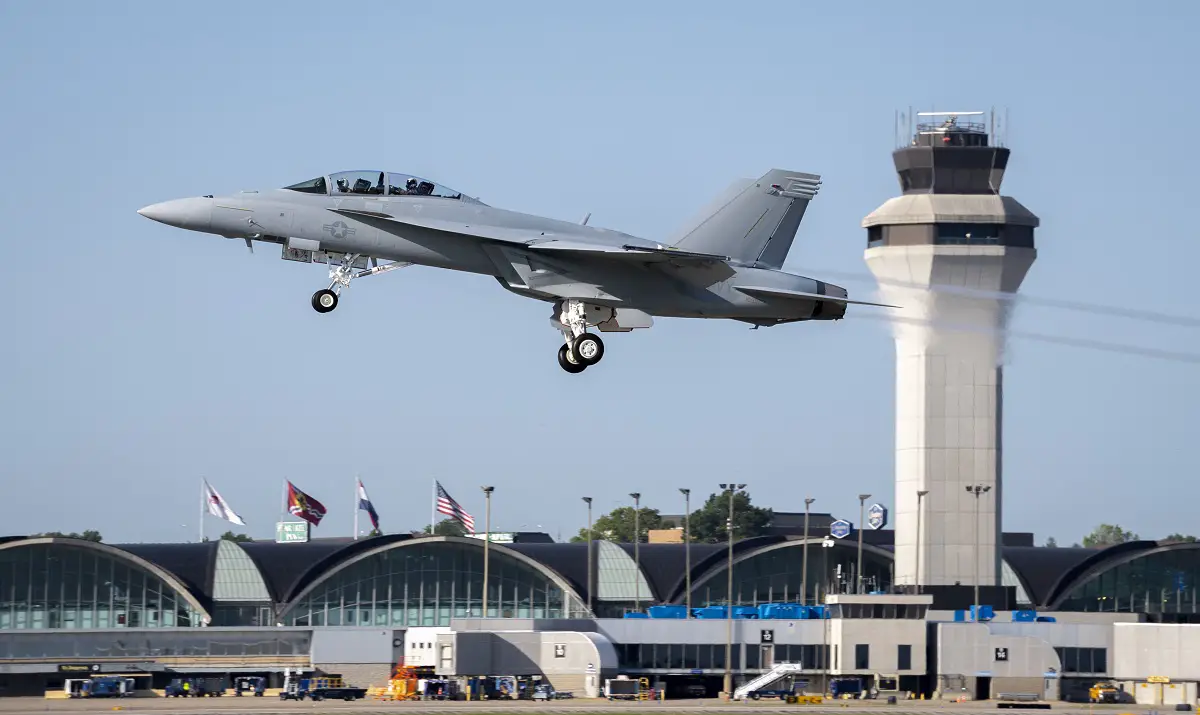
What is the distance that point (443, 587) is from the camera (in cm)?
10181

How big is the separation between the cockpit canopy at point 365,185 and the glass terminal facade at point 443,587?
195ft

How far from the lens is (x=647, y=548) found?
107m

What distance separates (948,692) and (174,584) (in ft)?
138

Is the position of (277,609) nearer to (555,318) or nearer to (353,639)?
(353,639)

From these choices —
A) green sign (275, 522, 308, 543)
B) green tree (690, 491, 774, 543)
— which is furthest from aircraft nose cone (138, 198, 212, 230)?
green tree (690, 491, 774, 543)

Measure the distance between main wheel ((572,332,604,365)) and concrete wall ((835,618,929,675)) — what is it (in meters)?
39.8

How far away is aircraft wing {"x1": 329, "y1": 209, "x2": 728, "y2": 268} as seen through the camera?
142ft

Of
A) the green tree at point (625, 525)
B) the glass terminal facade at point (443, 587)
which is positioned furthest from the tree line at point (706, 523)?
the glass terminal facade at point (443, 587)

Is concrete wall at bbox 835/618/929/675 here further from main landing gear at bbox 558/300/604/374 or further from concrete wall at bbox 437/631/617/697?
main landing gear at bbox 558/300/604/374

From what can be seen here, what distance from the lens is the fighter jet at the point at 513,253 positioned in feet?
142

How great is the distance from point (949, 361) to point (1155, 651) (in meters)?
31.7

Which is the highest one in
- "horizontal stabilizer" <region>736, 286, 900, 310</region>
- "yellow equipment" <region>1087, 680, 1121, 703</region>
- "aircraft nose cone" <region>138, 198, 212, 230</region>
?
"aircraft nose cone" <region>138, 198, 212, 230</region>

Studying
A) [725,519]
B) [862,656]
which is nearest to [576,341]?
[862,656]

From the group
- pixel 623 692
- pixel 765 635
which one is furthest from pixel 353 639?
pixel 765 635
